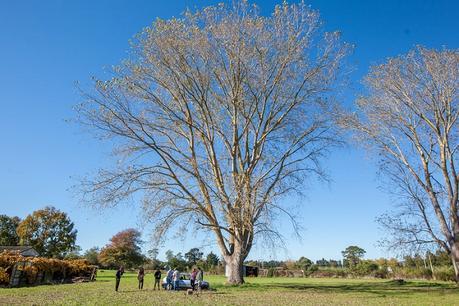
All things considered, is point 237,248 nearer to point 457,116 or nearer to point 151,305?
point 151,305

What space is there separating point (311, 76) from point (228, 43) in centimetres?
559

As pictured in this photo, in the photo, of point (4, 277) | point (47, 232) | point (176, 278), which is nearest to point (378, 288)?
point (176, 278)

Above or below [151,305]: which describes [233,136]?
above

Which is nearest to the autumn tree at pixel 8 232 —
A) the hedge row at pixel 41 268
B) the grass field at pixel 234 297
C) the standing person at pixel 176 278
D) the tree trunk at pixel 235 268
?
the hedge row at pixel 41 268

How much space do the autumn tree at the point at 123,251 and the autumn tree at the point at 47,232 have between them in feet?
65.2

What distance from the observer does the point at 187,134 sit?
975 inches

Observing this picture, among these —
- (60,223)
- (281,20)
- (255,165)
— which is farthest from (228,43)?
(60,223)

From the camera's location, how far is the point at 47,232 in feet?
205

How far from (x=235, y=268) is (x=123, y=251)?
66.7 metres

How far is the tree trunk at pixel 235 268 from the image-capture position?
76.2 feet

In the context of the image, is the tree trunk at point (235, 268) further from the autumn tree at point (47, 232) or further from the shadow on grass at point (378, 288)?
the autumn tree at point (47, 232)

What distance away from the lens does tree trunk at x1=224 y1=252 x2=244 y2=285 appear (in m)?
23.2

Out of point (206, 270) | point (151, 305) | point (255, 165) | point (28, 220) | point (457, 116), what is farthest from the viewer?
point (206, 270)

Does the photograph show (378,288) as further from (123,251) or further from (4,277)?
(123,251)
